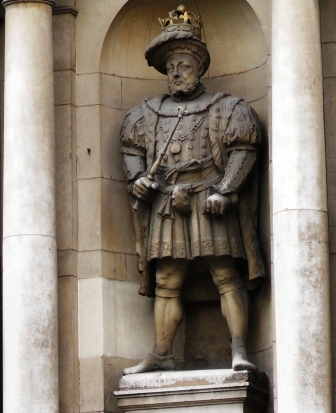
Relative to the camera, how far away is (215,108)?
1526 cm

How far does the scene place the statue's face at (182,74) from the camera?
15.4m

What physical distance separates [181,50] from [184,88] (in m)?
0.30

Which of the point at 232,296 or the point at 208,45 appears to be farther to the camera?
the point at 208,45

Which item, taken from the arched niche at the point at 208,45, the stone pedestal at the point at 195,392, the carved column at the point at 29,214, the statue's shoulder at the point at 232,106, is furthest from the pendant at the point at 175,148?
the stone pedestal at the point at 195,392

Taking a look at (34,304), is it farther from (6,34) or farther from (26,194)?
(6,34)

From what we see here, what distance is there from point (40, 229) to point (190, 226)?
3.84 ft

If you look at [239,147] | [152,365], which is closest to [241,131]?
[239,147]

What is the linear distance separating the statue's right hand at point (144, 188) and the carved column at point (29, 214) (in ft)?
2.16

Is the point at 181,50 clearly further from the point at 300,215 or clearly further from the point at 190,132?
the point at 300,215

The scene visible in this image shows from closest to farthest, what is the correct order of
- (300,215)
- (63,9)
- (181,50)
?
1. (300,215)
2. (181,50)
3. (63,9)

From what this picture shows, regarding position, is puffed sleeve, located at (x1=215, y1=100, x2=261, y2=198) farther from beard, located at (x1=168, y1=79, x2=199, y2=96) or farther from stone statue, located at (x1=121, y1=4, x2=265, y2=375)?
beard, located at (x1=168, y1=79, x2=199, y2=96)

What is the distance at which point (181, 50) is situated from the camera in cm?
1537

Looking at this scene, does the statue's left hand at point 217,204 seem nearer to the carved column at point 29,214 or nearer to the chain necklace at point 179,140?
the chain necklace at point 179,140

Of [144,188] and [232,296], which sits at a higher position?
[144,188]
